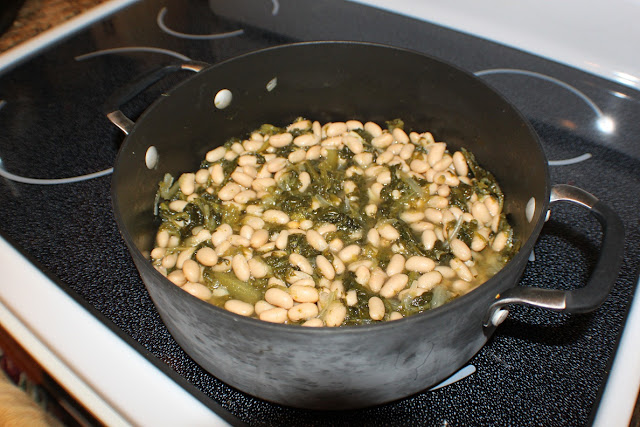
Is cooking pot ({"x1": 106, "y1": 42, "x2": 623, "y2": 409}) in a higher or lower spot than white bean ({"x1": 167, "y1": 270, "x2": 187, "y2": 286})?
higher

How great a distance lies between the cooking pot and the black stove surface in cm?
7

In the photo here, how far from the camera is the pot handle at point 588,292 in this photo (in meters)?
0.57

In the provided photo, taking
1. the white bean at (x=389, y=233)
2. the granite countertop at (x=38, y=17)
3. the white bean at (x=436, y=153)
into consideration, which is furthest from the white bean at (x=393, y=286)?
the granite countertop at (x=38, y=17)

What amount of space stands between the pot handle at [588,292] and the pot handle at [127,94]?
0.61 metres

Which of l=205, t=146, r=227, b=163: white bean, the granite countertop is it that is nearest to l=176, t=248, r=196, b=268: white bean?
l=205, t=146, r=227, b=163: white bean

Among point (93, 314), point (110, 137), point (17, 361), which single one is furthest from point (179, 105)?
point (17, 361)

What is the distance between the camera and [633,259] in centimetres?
90

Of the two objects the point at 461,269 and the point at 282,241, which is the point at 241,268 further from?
the point at 461,269

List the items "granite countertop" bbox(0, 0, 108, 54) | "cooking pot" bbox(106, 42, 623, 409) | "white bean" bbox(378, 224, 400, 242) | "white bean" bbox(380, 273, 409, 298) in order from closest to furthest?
"cooking pot" bbox(106, 42, 623, 409) → "white bean" bbox(380, 273, 409, 298) → "white bean" bbox(378, 224, 400, 242) → "granite countertop" bbox(0, 0, 108, 54)

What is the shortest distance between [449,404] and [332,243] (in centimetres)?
35

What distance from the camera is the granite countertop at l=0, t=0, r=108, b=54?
1.46 metres

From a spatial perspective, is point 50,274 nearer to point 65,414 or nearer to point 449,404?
point 65,414

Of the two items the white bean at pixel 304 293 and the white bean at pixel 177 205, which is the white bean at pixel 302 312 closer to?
the white bean at pixel 304 293

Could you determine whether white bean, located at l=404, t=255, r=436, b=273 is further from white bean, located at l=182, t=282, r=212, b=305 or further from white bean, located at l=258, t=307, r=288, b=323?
white bean, located at l=182, t=282, r=212, b=305
